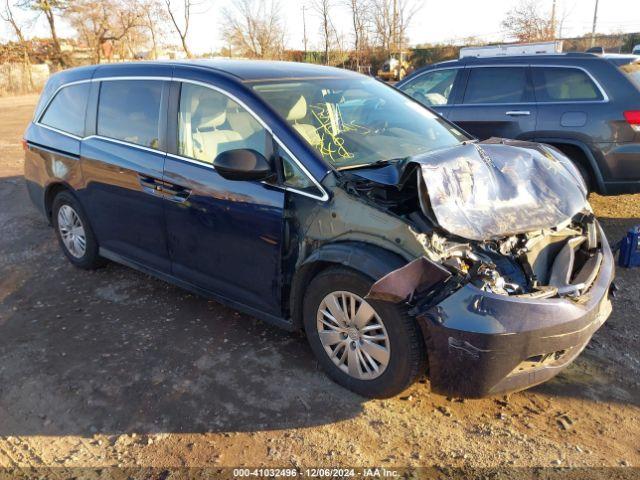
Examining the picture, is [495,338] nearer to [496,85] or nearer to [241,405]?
[241,405]

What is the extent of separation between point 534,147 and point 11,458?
3.71m

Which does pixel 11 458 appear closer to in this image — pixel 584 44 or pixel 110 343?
pixel 110 343

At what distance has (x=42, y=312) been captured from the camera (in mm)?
4254

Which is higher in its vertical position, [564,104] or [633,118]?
[564,104]

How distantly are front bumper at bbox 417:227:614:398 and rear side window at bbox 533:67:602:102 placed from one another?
3.98 metres

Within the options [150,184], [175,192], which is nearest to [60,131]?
[150,184]

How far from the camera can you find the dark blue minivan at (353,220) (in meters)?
2.60

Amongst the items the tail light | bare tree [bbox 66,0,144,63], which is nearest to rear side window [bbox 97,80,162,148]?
the tail light

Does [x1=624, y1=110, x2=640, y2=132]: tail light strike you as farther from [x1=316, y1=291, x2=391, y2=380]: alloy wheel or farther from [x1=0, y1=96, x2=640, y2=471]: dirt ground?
[x1=316, y1=291, x2=391, y2=380]: alloy wheel

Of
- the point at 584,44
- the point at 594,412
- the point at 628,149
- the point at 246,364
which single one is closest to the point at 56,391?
the point at 246,364

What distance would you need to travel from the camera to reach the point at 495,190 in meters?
3.06

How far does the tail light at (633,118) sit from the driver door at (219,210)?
13.9 ft

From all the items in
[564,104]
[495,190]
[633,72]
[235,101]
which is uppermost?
[633,72]

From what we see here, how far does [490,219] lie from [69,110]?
3847mm
